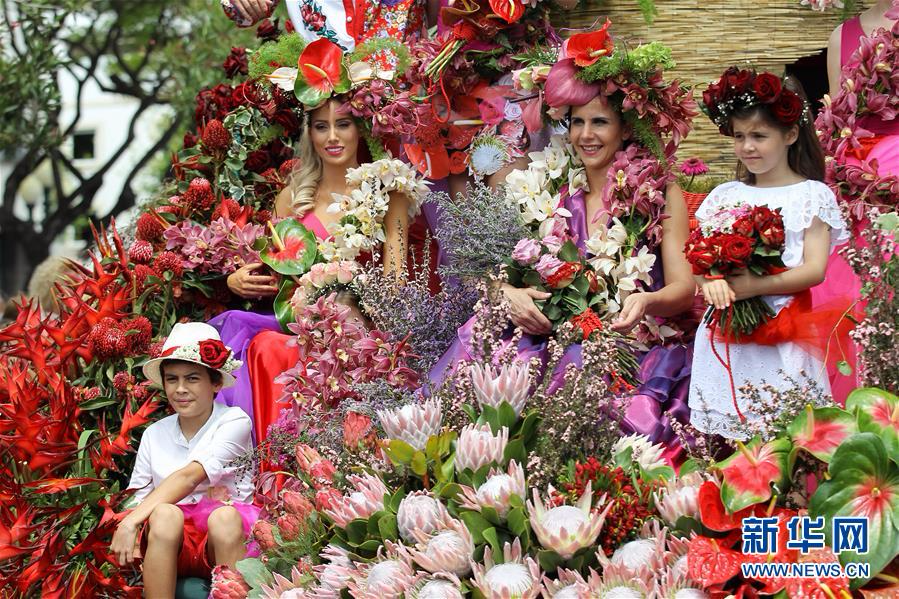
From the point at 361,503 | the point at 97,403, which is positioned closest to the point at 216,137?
the point at 97,403

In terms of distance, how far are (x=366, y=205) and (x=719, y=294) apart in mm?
2165

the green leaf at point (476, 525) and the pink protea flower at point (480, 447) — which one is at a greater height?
the pink protea flower at point (480, 447)

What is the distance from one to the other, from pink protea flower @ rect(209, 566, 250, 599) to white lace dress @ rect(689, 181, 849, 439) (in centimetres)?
176

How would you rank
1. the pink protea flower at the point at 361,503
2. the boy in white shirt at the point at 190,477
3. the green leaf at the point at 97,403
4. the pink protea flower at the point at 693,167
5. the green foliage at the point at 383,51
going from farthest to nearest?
1. the green foliage at the point at 383,51
2. the pink protea flower at the point at 693,167
3. the green leaf at the point at 97,403
4. the boy in white shirt at the point at 190,477
5. the pink protea flower at the point at 361,503

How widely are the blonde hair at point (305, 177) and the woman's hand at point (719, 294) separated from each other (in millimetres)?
2601

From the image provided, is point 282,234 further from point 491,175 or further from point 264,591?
point 264,591

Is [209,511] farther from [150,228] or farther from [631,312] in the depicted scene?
[150,228]

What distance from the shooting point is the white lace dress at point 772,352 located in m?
4.65

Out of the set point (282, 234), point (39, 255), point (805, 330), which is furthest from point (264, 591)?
point (39, 255)

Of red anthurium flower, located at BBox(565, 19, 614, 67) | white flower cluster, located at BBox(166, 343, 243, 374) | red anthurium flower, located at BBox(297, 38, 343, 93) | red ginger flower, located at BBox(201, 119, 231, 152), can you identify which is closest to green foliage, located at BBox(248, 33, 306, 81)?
red anthurium flower, located at BBox(297, 38, 343, 93)

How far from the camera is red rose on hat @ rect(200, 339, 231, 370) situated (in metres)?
5.25

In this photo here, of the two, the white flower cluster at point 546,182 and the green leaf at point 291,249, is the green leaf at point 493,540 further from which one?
the green leaf at point 291,249

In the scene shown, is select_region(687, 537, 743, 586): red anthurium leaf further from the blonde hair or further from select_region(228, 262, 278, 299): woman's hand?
the blonde hair

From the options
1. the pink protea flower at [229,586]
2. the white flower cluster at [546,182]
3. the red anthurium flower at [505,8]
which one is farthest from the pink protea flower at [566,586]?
the red anthurium flower at [505,8]
